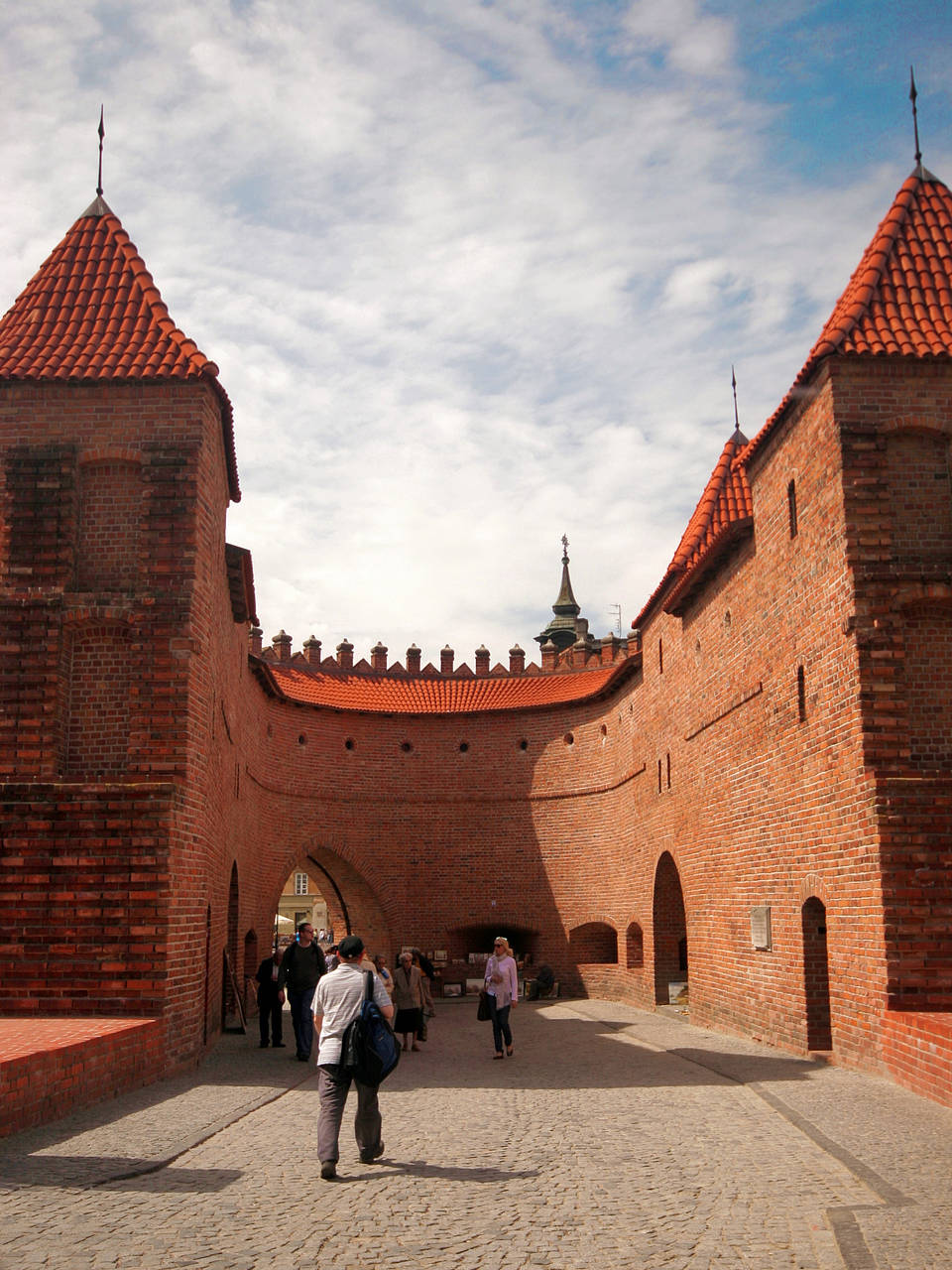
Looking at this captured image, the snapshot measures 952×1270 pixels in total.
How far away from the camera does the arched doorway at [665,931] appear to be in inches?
844

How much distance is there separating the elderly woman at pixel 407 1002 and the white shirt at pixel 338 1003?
7.64 m

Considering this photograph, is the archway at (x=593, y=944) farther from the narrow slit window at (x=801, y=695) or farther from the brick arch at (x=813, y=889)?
the narrow slit window at (x=801, y=695)

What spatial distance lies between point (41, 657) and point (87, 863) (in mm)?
2177

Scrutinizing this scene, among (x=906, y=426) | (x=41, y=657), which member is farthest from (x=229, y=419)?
(x=906, y=426)

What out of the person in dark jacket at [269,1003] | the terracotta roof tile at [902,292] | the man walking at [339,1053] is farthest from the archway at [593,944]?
the man walking at [339,1053]

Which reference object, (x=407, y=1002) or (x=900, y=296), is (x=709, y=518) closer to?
(x=900, y=296)

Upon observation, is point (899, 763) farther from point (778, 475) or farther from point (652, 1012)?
point (652, 1012)

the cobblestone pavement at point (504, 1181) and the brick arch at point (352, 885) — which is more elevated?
the brick arch at point (352, 885)

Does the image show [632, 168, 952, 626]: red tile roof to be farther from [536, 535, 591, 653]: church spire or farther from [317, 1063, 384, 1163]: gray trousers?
[536, 535, 591, 653]: church spire

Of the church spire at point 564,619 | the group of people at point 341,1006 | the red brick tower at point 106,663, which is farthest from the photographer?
the church spire at point 564,619

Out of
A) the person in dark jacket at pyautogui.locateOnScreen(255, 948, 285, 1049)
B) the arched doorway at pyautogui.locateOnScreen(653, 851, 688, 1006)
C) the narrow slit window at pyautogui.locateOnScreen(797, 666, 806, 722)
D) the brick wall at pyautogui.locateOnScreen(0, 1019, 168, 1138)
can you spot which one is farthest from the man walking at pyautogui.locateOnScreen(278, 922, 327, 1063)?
the arched doorway at pyautogui.locateOnScreen(653, 851, 688, 1006)

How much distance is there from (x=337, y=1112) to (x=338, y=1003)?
2.04 feet

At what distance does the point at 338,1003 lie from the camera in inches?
278

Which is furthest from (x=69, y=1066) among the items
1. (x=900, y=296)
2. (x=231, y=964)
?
(x=231, y=964)
